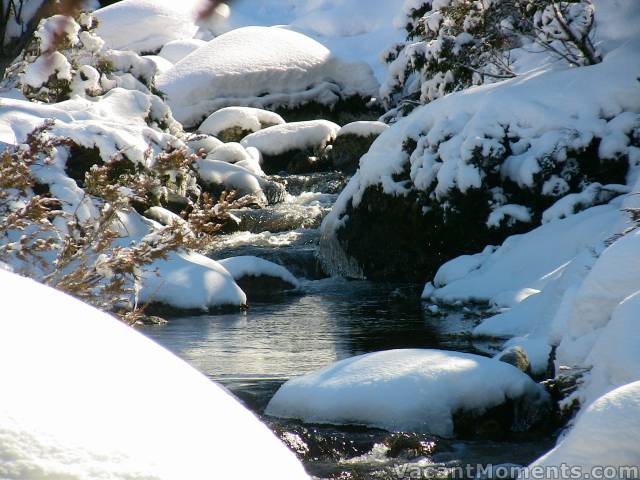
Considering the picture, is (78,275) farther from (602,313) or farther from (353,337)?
(353,337)

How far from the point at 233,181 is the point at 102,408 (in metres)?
14.4

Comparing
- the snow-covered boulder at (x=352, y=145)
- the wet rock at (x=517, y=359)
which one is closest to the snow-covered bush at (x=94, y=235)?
the wet rock at (x=517, y=359)

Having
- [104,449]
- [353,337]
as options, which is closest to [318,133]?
[353,337]

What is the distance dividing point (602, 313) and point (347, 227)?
28.0 feet

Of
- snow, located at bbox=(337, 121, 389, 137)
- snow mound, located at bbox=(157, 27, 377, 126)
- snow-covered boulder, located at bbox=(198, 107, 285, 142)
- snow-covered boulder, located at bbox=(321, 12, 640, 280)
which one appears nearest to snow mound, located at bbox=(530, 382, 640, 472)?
snow-covered boulder, located at bbox=(321, 12, 640, 280)

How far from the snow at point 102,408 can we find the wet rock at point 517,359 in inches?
164

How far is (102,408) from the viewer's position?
1.34 meters

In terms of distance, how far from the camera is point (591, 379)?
385 cm

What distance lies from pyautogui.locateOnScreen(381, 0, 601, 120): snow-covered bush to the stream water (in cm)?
338

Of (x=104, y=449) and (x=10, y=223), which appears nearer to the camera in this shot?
(x=104, y=449)

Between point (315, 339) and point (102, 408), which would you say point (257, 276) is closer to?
point (315, 339)

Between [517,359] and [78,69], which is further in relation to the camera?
[78,69]

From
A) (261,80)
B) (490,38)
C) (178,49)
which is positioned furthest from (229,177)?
(178,49)

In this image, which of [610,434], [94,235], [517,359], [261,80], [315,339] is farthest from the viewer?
[261,80]
